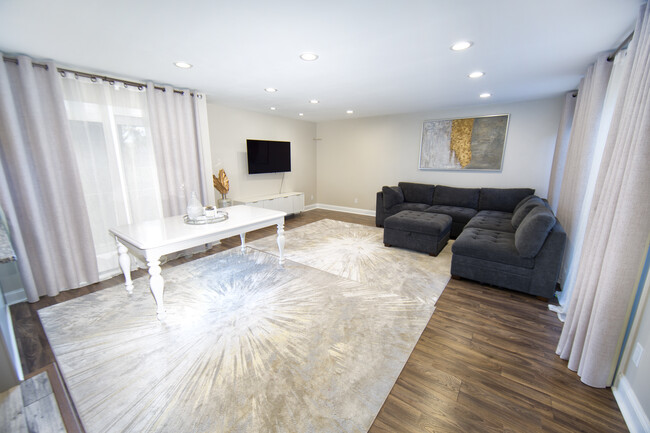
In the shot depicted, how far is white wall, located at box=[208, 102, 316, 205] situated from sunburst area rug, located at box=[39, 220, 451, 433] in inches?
89.1

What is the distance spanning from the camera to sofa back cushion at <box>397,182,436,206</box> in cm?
510

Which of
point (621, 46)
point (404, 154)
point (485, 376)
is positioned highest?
point (621, 46)

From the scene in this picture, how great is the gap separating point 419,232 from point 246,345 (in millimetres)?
2801

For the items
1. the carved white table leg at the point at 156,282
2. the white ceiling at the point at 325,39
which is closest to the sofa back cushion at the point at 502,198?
the white ceiling at the point at 325,39

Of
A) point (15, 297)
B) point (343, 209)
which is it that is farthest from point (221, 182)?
point (343, 209)

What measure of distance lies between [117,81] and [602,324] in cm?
496

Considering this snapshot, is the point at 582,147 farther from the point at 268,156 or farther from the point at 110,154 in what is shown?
the point at 110,154

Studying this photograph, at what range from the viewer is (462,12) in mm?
1598

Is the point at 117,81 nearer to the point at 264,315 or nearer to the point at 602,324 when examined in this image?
the point at 264,315

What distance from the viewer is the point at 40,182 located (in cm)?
251

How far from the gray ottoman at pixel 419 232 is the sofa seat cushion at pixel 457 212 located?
1.63 feet

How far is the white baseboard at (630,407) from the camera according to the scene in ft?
4.16

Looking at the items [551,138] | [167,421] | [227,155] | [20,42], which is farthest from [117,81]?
[551,138]

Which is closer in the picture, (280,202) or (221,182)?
(221,182)
